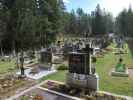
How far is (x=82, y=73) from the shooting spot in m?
10.8

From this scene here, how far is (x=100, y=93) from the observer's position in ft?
32.3

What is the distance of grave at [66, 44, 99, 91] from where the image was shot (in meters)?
10.4

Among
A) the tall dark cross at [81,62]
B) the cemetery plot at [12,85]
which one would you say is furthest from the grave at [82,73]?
the cemetery plot at [12,85]

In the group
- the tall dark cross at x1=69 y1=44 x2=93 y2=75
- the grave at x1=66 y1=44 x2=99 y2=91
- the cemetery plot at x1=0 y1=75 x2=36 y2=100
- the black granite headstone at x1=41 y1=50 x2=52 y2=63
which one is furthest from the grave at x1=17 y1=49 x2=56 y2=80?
the tall dark cross at x1=69 y1=44 x2=93 y2=75

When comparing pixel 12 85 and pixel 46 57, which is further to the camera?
pixel 46 57

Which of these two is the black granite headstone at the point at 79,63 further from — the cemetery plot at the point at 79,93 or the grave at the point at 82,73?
the cemetery plot at the point at 79,93

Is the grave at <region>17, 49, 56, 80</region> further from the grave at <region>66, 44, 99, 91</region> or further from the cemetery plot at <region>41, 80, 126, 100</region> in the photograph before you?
the grave at <region>66, 44, 99, 91</region>

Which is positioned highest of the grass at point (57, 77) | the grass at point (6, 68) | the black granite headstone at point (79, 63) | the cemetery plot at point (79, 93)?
the black granite headstone at point (79, 63)

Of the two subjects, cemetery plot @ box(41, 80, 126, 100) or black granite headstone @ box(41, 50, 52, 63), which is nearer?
cemetery plot @ box(41, 80, 126, 100)

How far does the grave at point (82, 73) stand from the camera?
409 inches

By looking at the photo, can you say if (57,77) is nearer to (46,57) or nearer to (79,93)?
(46,57)

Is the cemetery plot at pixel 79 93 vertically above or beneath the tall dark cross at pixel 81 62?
beneath

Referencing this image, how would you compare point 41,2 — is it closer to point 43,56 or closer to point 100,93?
point 43,56

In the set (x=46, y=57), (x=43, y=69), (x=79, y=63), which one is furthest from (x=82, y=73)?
(x=46, y=57)
